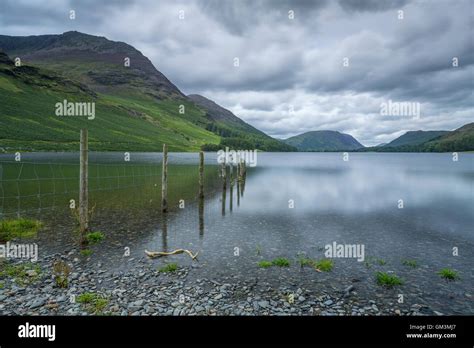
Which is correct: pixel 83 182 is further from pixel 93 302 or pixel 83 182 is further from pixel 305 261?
pixel 305 261

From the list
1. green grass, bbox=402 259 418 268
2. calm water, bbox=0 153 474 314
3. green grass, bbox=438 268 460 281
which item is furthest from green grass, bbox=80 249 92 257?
green grass, bbox=438 268 460 281

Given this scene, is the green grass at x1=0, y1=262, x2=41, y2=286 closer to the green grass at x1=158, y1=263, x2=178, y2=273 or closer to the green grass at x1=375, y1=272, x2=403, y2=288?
the green grass at x1=158, y1=263, x2=178, y2=273

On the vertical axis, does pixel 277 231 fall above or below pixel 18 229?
below

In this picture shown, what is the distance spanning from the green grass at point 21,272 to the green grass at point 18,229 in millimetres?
5267

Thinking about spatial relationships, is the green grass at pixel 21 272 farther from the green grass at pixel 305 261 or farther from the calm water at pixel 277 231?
the green grass at pixel 305 261

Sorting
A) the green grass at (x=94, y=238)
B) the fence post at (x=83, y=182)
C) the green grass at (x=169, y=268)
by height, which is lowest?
the green grass at (x=169, y=268)

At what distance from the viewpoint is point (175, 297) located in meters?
10.5

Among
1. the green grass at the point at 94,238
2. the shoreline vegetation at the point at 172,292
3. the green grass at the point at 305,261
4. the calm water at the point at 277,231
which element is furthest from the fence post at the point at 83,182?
the green grass at the point at 305,261

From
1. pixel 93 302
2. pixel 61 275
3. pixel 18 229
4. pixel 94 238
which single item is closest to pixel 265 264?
pixel 93 302

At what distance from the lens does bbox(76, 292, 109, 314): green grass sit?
30.4 feet

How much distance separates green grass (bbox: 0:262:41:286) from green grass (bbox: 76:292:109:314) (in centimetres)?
311

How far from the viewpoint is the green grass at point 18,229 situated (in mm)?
17314

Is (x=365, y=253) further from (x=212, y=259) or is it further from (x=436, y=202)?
(x=436, y=202)

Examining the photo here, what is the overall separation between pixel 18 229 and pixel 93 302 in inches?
514
